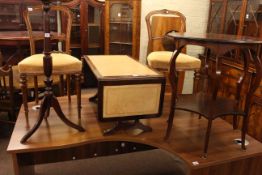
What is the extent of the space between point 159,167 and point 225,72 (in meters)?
1.52

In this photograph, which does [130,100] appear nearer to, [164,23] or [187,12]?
[164,23]

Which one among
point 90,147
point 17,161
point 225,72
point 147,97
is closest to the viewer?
point 17,161

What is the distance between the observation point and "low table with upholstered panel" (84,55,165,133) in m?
1.71

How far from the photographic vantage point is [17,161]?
1.67 metres

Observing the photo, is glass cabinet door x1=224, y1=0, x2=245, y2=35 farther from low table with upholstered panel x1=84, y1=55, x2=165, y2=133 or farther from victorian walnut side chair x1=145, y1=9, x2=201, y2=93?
low table with upholstered panel x1=84, y1=55, x2=165, y2=133

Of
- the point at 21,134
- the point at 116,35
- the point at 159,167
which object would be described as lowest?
the point at 159,167

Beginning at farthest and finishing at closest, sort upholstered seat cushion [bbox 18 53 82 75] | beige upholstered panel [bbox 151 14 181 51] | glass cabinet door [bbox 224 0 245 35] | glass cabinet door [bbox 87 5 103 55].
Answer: glass cabinet door [bbox 87 5 103 55], beige upholstered panel [bbox 151 14 181 51], glass cabinet door [bbox 224 0 245 35], upholstered seat cushion [bbox 18 53 82 75]

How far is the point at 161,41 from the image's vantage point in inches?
132

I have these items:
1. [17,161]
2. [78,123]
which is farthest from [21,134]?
[78,123]

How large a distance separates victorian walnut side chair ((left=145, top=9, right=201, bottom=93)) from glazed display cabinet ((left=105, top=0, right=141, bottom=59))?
0.88 ft

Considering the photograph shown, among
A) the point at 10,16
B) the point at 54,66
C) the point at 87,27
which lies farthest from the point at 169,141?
the point at 10,16

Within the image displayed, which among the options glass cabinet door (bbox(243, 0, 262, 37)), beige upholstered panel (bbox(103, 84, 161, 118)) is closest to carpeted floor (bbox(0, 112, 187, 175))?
beige upholstered panel (bbox(103, 84, 161, 118))

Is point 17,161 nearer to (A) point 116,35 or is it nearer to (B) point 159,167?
(B) point 159,167

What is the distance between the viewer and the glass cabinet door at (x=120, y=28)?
3.49 m
